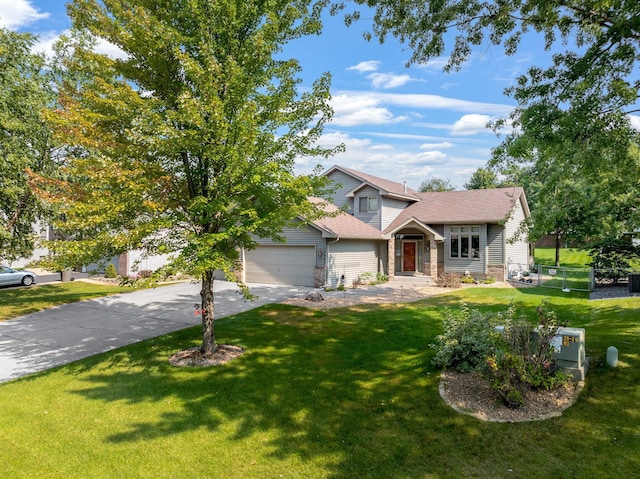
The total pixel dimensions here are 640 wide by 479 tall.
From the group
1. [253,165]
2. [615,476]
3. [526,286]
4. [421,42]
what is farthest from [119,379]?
[526,286]

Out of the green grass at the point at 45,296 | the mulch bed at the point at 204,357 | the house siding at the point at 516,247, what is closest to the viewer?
the mulch bed at the point at 204,357

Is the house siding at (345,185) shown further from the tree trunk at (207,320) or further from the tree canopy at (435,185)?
the tree canopy at (435,185)

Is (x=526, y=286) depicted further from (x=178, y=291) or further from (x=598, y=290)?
(x=178, y=291)

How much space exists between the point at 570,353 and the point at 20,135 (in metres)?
18.7

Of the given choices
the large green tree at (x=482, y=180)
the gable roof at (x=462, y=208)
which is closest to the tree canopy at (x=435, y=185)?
the large green tree at (x=482, y=180)

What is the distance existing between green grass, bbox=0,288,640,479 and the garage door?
10.3 m

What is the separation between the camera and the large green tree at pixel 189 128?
7.29 m

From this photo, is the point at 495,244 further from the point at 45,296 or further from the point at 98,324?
the point at 45,296

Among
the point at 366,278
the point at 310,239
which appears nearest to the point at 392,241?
the point at 366,278

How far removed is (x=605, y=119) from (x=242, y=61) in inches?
292

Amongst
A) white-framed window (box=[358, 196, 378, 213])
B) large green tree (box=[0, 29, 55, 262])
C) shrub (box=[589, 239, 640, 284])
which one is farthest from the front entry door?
large green tree (box=[0, 29, 55, 262])

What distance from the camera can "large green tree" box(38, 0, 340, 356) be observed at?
7.29m

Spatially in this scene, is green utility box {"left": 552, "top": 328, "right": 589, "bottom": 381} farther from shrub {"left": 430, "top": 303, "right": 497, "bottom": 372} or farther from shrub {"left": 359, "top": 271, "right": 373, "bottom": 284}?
shrub {"left": 359, "top": 271, "right": 373, "bottom": 284}

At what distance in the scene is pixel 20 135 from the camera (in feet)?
47.0
